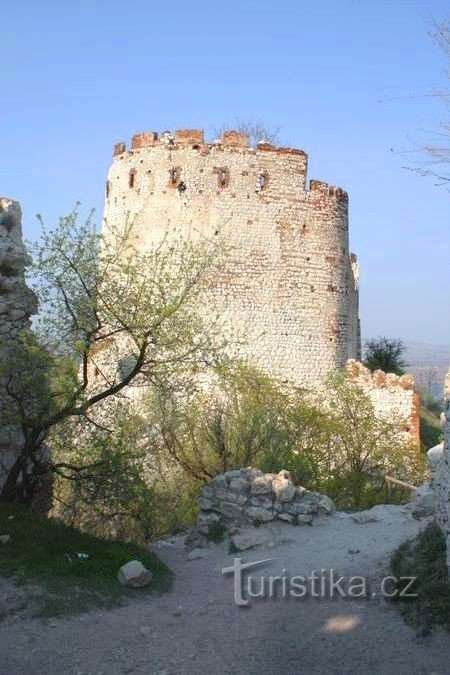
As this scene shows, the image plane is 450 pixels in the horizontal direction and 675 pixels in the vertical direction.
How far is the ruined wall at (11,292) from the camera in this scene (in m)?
9.87

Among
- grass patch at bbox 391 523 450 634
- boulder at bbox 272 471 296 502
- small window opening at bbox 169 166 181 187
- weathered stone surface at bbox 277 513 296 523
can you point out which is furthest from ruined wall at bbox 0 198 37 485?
small window opening at bbox 169 166 181 187

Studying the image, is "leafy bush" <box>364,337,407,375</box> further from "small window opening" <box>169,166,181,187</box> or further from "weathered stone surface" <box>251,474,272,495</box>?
→ "weathered stone surface" <box>251,474,272,495</box>

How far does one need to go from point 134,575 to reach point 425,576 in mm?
3019

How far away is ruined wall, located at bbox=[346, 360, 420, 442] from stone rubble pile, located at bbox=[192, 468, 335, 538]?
7.96 metres

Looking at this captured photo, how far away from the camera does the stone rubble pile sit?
1086 centimetres

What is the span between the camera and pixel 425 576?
299 inches

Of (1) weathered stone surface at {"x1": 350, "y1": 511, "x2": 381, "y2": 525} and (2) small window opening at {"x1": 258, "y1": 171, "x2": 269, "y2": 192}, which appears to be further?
(2) small window opening at {"x1": 258, "y1": 171, "x2": 269, "y2": 192}

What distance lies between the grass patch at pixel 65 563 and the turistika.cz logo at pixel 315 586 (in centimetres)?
91

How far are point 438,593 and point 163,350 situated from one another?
4536 millimetres

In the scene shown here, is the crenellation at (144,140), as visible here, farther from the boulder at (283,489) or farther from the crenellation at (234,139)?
the boulder at (283,489)

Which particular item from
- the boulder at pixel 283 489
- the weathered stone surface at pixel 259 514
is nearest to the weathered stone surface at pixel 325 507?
the boulder at pixel 283 489

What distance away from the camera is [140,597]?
7918mm

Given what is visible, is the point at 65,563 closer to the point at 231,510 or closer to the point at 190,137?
the point at 231,510

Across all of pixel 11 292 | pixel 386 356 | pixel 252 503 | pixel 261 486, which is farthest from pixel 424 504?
pixel 386 356
